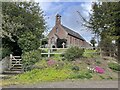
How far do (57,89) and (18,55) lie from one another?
13.2 m

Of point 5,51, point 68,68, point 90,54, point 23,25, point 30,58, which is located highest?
point 23,25

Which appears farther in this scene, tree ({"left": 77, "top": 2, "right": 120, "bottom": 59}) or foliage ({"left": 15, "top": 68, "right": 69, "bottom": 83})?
tree ({"left": 77, "top": 2, "right": 120, "bottom": 59})

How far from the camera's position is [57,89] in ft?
34.8

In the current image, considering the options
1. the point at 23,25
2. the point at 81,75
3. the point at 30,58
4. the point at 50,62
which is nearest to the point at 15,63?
the point at 30,58

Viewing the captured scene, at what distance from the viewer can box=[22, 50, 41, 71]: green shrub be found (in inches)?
751

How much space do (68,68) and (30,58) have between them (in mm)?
3577

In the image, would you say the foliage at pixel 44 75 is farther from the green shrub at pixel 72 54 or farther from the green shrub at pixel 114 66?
the green shrub at pixel 114 66

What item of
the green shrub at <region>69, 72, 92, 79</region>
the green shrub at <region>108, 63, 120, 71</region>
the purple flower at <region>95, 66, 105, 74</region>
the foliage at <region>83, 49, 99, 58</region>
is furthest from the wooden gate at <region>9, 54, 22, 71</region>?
the green shrub at <region>108, 63, 120, 71</region>

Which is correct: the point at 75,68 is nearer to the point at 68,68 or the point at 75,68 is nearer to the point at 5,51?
the point at 68,68

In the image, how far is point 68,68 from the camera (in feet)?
57.3

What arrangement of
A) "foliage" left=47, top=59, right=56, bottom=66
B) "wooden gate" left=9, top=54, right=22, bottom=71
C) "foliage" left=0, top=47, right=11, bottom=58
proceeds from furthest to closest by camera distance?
"foliage" left=0, top=47, right=11, bottom=58, "wooden gate" left=9, top=54, right=22, bottom=71, "foliage" left=47, top=59, right=56, bottom=66

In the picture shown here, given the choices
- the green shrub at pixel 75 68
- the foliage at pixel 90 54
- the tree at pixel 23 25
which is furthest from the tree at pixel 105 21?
the tree at pixel 23 25

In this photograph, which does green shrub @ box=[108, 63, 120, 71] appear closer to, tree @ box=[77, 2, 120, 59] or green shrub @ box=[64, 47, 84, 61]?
tree @ box=[77, 2, 120, 59]

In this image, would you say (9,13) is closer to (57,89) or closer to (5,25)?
(5,25)
